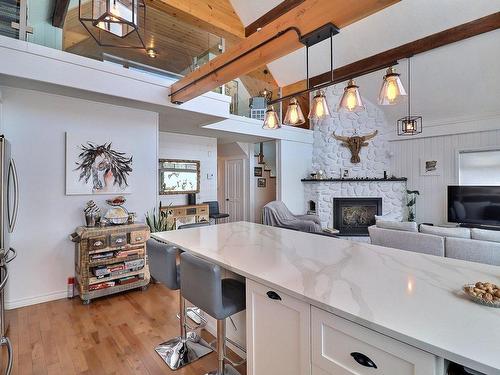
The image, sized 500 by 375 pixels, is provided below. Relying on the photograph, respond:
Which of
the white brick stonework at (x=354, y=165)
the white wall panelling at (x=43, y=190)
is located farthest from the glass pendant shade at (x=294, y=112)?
the white brick stonework at (x=354, y=165)

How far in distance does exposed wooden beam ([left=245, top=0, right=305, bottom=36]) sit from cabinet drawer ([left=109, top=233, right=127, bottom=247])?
4286 millimetres

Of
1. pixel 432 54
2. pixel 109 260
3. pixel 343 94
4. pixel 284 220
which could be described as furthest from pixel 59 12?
pixel 432 54

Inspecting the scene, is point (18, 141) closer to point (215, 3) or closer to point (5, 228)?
point (5, 228)

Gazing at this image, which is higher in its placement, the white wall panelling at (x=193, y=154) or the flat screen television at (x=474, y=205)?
the white wall panelling at (x=193, y=154)

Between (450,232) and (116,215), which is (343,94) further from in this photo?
(116,215)

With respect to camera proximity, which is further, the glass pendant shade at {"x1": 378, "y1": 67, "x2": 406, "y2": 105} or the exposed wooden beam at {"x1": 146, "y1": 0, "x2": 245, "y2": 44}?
the exposed wooden beam at {"x1": 146, "y1": 0, "x2": 245, "y2": 44}

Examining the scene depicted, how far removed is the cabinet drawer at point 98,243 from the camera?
2.98 metres

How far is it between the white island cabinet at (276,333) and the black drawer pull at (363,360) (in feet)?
0.70

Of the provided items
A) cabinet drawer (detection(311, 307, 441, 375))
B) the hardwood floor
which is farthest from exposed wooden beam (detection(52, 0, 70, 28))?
cabinet drawer (detection(311, 307, 441, 375))

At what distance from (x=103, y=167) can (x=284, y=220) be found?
342cm

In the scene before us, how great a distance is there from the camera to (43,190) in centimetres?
306

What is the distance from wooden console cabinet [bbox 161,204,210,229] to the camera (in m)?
5.33

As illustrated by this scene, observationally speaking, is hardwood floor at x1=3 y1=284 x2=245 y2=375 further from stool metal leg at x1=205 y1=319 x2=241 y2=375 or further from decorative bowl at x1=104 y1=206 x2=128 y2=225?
decorative bowl at x1=104 y1=206 x2=128 y2=225

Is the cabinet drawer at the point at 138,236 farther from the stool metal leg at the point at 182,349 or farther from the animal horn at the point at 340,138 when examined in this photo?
the animal horn at the point at 340,138
